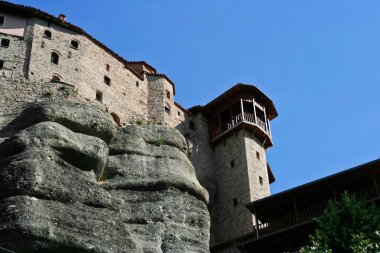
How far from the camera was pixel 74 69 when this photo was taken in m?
36.9

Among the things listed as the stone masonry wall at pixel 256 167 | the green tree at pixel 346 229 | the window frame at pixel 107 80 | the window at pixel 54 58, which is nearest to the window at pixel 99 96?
the window frame at pixel 107 80

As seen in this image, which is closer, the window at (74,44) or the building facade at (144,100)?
the building facade at (144,100)

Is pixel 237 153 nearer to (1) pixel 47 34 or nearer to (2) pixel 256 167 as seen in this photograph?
(2) pixel 256 167

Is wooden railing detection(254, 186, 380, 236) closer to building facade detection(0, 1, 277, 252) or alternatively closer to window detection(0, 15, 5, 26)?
building facade detection(0, 1, 277, 252)

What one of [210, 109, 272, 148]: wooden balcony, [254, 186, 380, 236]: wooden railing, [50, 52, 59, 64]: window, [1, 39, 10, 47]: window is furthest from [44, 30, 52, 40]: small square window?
[254, 186, 380, 236]: wooden railing

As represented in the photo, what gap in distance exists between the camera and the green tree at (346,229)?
1833cm

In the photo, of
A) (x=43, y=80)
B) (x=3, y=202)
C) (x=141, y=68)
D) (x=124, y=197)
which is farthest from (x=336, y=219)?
(x=141, y=68)

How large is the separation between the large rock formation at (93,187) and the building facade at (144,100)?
5.41 metres

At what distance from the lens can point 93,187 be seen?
23.7 metres

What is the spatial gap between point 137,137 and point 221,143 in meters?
13.6

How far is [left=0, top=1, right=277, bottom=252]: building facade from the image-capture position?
34.9 metres

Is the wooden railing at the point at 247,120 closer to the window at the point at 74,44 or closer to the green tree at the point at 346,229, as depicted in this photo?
the window at the point at 74,44

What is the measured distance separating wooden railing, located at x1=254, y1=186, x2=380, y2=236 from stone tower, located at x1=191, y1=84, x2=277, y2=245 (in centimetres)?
460

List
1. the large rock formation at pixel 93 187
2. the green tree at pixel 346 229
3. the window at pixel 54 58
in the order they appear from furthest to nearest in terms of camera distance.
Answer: the window at pixel 54 58
the large rock formation at pixel 93 187
the green tree at pixel 346 229
